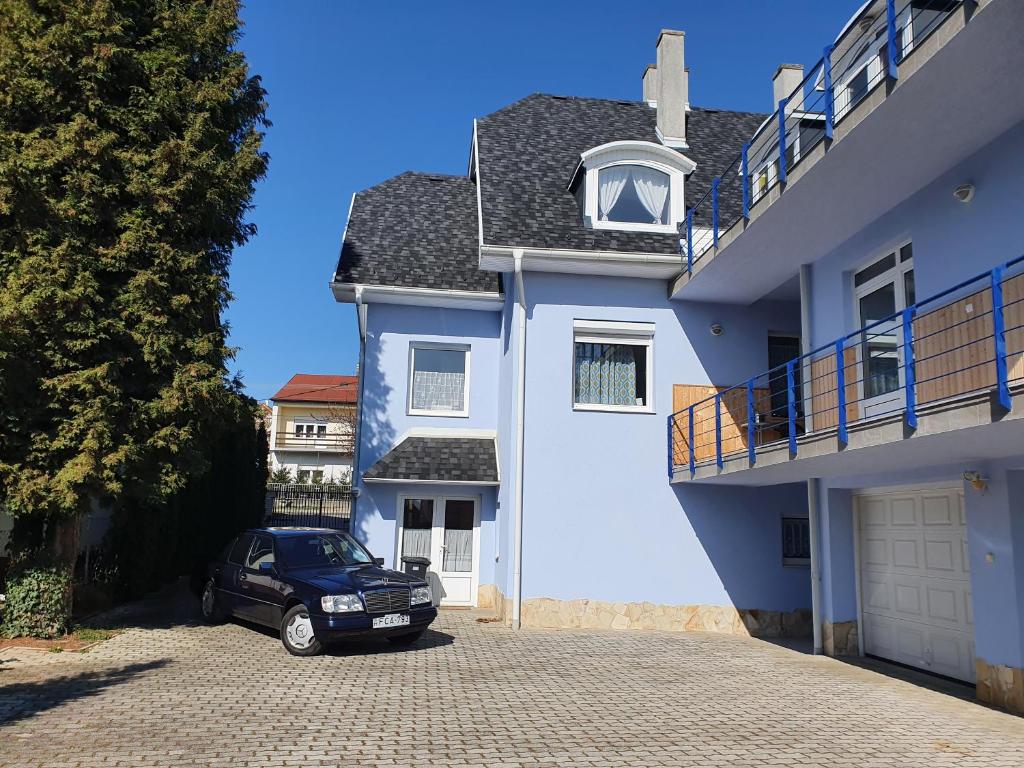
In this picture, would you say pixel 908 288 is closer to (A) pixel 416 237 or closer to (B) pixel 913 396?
(B) pixel 913 396

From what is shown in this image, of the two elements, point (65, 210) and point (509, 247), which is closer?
point (65, 210)

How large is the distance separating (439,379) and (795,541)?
24.0 ft

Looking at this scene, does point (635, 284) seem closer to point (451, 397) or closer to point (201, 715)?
point (451, 397)

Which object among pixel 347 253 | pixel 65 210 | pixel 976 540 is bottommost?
pixel 976 540

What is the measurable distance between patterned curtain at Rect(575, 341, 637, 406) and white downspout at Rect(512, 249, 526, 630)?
1071 millimetres

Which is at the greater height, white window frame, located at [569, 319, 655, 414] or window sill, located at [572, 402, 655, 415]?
white window frame, located at [569, 319, 655, 414]

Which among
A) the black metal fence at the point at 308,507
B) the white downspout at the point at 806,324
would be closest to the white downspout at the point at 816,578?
the white downspout at the point at 806,324

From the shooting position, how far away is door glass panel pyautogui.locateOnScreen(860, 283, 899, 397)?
940 cm

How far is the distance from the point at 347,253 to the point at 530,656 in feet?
29.1

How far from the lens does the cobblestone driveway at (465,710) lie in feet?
19.5

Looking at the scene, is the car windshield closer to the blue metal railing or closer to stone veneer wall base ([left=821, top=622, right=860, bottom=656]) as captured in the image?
stone veneer wall base ([left=821, top=622, right=860, bottom=656])

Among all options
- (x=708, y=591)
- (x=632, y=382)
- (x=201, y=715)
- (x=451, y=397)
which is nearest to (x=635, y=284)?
(x=632, y=382)

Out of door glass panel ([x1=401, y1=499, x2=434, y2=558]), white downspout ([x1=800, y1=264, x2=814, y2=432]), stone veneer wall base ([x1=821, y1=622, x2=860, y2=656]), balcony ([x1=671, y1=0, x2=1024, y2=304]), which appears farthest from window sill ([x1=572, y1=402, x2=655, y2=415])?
stone veneer wall base ([x1=821, y1=622, x2=860, y2=656])

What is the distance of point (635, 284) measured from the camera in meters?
13.6
